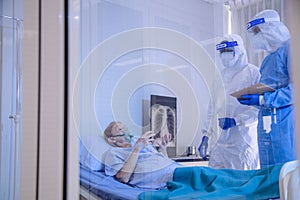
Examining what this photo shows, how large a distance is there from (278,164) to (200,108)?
56 cm

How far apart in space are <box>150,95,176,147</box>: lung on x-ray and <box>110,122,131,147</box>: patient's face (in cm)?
16

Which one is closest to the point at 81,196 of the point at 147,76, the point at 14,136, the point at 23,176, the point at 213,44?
the point at 23,176

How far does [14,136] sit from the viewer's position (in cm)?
124

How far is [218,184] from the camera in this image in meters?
1.24

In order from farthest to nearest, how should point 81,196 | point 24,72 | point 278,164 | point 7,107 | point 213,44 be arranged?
point 213,44
point 7,107
point 81,196
point 24,72
point 278,164

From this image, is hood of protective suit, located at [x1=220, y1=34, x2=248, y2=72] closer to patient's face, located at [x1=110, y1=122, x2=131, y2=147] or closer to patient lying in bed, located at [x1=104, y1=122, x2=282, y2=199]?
patient lying in bed, located at [x1=104, y1=122, x2=282, y2=199]

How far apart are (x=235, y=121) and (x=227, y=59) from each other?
293 millimetres

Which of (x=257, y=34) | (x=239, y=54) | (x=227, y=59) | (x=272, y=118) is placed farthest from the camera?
(x=227, y=59)

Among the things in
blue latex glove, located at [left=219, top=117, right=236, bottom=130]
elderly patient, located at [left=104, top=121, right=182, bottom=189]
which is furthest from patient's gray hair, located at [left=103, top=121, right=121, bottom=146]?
blue latex glove, located at [left=219, top=117, right=236, bottom=130]

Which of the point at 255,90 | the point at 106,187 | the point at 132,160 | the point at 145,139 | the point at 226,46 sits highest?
the point at 226,46

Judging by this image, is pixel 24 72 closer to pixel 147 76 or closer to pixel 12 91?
pixel 12 91

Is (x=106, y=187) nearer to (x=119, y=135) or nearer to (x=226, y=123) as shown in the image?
(x=119, y=135)

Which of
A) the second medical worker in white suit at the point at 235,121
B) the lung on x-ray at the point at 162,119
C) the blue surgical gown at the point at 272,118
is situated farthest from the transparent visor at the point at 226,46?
the lung on x-ray at the point at 162,119

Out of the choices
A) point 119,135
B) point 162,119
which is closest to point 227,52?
point 162,119
